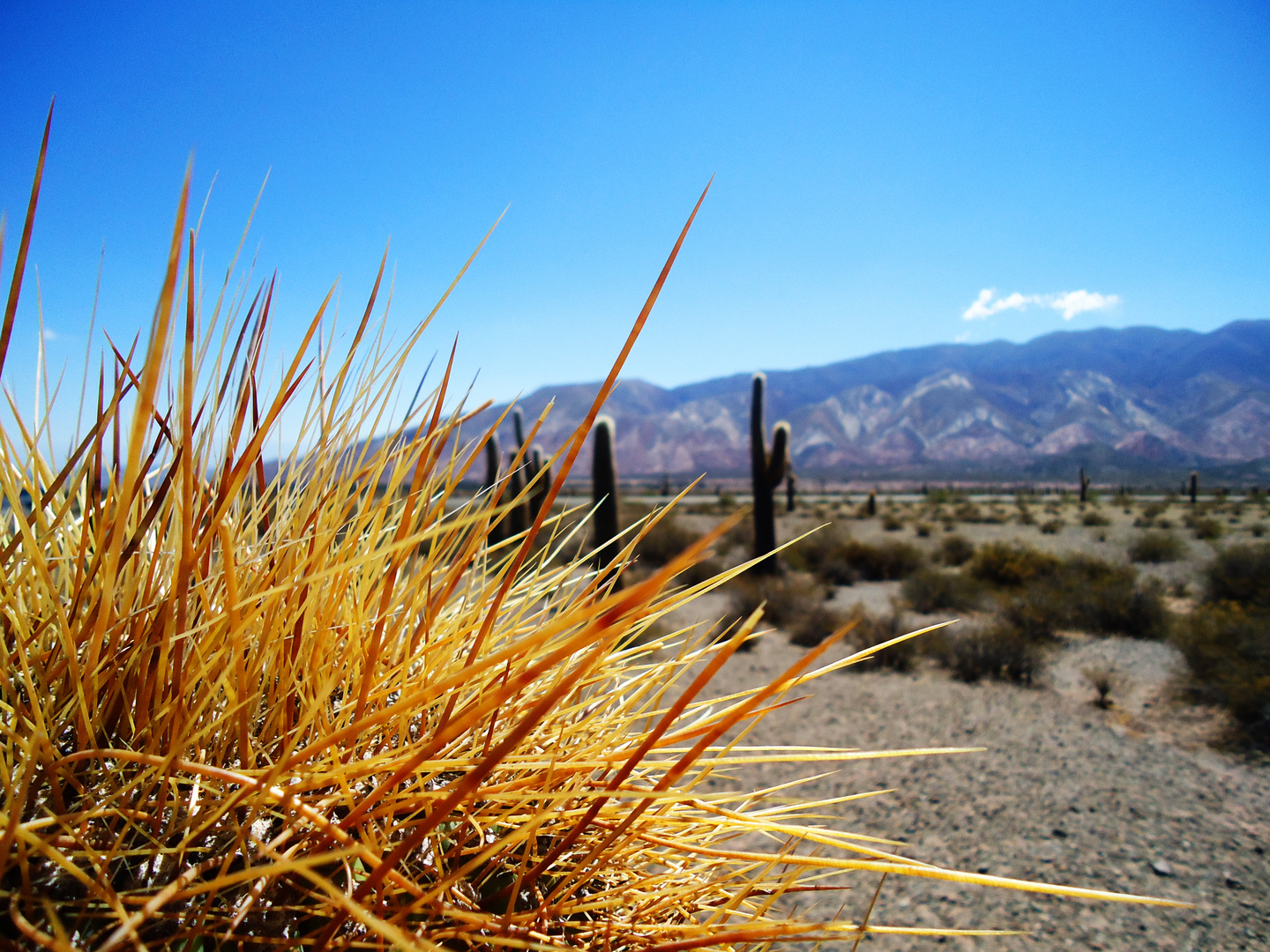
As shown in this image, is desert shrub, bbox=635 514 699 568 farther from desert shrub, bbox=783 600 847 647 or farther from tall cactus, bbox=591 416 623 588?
desert shrub, bbox=783 600 847 647

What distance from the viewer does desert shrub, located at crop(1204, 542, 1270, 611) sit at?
1018cm

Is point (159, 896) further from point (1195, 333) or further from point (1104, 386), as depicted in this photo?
point (1195, 333)

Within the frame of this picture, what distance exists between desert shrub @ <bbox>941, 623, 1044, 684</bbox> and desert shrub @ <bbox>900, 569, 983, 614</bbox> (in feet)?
10.5

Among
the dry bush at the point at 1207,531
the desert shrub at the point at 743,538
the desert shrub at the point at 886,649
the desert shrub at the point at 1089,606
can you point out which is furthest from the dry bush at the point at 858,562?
the dry bush at the point at 1207,531

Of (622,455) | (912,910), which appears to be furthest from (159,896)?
(622,455)

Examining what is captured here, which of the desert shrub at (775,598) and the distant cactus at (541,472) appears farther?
the desert shrub at (775,598)

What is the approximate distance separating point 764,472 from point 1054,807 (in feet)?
35.7

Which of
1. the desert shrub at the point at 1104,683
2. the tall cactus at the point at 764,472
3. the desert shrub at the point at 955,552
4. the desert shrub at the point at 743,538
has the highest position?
the tall cactus at the point at 764,472

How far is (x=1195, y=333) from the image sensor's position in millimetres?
181875

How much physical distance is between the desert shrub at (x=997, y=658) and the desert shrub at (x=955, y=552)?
9.53 meters

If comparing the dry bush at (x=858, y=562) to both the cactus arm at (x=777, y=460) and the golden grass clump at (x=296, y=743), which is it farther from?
the golden grass clump at (x=296, y=743)

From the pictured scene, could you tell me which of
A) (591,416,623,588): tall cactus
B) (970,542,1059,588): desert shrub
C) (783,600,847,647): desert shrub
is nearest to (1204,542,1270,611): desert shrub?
(970,542,1059,588): desert shrub

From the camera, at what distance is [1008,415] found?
140 m

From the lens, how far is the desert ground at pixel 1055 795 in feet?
13.1
